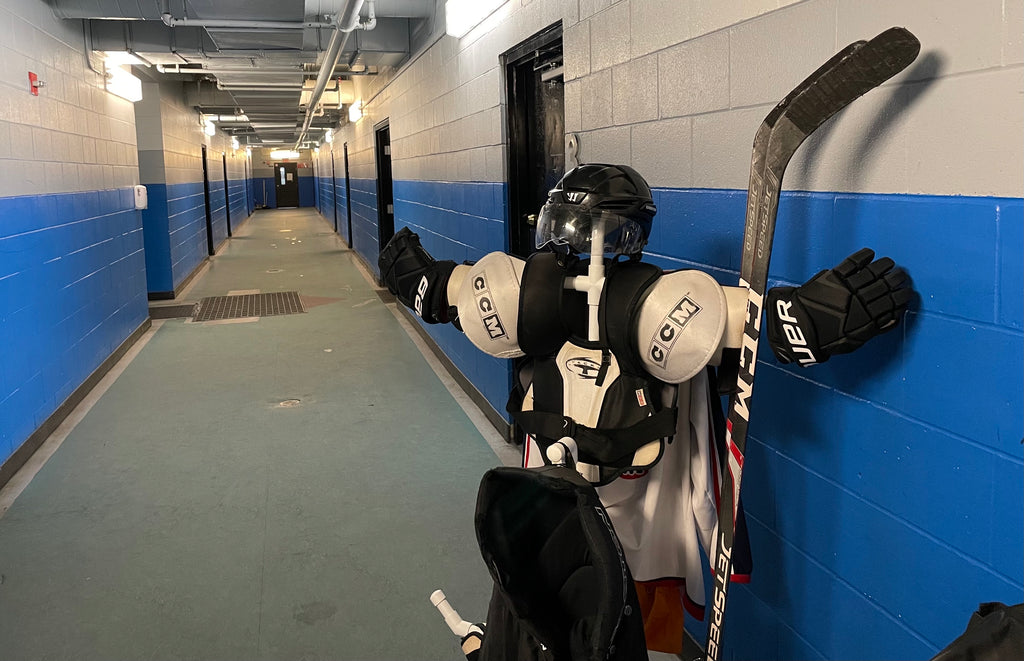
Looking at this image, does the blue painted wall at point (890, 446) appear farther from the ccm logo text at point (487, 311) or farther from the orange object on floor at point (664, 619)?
the ccm logo text at point (487, 311)

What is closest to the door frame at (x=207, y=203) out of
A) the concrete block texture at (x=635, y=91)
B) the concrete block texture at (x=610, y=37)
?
the concrete block texture at (x=610, y=37)

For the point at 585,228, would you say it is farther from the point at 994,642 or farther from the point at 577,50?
the point at 577,50

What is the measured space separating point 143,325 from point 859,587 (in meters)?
6.96

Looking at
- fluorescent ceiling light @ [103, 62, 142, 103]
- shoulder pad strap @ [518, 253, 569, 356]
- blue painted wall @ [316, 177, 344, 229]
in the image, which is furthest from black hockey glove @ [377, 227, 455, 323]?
blue painted wall @ [316, 177, 344, 229]

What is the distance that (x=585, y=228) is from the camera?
1735 millimetres

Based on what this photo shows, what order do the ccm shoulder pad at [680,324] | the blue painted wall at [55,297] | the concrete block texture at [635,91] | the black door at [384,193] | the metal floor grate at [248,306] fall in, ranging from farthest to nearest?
1. the black door at [384,193]
2. the metal floor grate at [248,306]
3. the blue painted wall at [55,297]
4. the concrete block texture at [635,91]
5. the ccm shoulder pad at [680,324]

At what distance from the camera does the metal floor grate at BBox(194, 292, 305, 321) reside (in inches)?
316

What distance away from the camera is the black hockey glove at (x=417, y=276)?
80.1 inches

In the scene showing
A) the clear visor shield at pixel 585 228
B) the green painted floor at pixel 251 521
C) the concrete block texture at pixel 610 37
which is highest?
the concrete block texture at pixel 610 37

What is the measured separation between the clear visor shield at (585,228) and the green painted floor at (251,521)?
1.31m

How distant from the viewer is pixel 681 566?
1.89m

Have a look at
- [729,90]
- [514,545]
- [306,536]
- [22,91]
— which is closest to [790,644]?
[514,545]

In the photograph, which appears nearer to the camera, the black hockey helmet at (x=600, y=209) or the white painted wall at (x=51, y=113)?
the black hockey helmet at (x=600, y=209)

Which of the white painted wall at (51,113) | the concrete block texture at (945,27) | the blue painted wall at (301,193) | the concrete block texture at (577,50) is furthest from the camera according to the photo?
the blue painted wall at (301,193)
